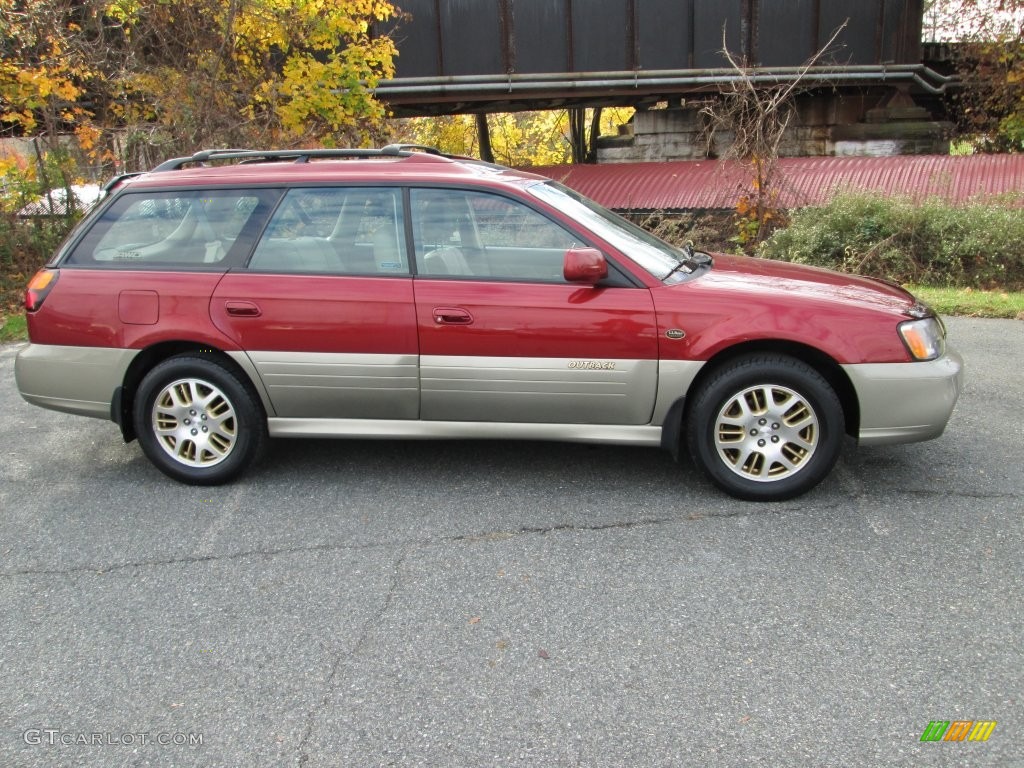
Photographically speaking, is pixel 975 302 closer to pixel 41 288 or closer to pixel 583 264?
pixel 583 264

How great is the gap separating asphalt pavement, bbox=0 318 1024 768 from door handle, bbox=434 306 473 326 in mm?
907

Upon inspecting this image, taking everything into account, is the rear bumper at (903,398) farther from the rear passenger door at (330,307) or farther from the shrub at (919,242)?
the shrub at (919,242)

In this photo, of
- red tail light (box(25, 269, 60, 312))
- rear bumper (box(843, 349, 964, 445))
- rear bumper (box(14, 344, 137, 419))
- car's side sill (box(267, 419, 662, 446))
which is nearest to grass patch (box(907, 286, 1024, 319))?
rear bumper (box(843, 349, 964, 445))

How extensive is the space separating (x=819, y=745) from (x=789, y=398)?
193 cm

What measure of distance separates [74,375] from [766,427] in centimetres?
367

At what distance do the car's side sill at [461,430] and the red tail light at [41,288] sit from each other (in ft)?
4.68

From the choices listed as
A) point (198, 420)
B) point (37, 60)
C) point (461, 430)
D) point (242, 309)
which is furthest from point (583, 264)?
point (37, 60)

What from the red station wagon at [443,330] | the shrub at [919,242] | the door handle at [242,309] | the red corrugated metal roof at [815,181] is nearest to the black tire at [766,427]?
the red station wagon at [443,330]

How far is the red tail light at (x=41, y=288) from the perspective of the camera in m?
4.61

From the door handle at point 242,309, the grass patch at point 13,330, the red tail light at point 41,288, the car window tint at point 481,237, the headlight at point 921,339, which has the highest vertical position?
the car window tint at point 481,237

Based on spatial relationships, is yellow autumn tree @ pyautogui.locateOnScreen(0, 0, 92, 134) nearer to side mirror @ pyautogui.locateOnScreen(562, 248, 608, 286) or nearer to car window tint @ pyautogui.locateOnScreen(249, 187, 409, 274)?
car window tint @ pyautogui.locateOnScreen(249, 187, 409, 274)

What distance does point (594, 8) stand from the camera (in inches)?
533

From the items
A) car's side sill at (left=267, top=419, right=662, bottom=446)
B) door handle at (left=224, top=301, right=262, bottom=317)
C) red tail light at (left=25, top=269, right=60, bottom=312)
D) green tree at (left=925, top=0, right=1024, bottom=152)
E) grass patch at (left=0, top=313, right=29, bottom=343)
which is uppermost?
green tree at (left=925, top=0, right=1024, bottom=152)
